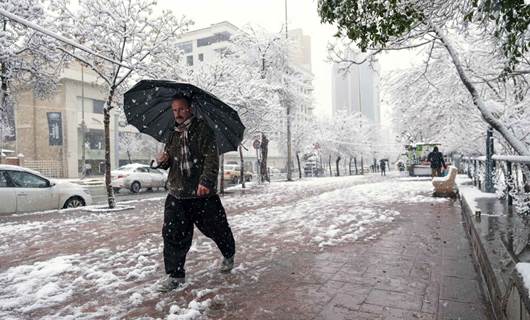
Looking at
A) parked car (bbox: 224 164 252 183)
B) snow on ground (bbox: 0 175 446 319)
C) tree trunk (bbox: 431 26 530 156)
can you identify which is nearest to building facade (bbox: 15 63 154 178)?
parked car (bbox: 224 164 252 183)

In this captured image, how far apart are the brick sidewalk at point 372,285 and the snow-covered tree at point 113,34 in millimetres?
8446

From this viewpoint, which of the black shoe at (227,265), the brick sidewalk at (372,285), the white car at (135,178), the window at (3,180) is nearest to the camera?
the brick sidewalk at (372,285)

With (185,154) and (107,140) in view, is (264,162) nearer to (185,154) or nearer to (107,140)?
→ (107,140)

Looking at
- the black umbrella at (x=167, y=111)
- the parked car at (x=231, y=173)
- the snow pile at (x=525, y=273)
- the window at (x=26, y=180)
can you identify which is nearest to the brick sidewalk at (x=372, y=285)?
the snow pile at (x=525, y=273)

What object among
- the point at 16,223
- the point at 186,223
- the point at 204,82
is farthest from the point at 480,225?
the point at 204,82

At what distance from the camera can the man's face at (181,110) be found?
4.20m

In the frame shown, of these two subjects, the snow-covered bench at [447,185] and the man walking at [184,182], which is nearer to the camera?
the man walking at [184,182]

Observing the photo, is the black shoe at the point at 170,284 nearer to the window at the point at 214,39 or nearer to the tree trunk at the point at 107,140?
the tree trunk at the point at 107,140

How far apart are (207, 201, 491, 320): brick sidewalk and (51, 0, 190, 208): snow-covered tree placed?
8.45 m

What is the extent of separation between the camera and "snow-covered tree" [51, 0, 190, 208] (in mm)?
11781

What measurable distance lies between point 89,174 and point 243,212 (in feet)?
134

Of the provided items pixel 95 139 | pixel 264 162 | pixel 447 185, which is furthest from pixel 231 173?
pixel 95 139

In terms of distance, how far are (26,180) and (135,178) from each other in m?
10.3

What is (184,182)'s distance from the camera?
13.6 ft
